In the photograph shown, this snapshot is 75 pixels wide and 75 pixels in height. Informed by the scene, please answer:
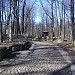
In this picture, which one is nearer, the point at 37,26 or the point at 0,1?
the point at 0,1

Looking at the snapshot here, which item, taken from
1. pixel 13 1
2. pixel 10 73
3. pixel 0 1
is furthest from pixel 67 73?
pixel 13 1

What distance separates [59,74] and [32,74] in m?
1.12

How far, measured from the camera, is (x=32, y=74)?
10570 mm

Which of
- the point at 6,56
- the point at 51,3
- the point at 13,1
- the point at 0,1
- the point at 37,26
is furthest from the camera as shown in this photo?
the point at 37,26

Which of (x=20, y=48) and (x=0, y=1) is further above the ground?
(x=0, y=1)

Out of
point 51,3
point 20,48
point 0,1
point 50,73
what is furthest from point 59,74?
point 51,3

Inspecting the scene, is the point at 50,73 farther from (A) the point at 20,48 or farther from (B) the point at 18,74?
(A) the point at 20,48

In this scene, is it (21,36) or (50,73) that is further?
(21,36)

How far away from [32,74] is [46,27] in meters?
104

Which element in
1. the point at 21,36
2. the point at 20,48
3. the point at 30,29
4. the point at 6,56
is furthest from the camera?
the point at 30,29

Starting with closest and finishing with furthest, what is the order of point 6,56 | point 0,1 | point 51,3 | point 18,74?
point 18,74, point 6,56, point 0,1, point 51,3

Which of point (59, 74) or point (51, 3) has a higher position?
Answer: point (51, 3)

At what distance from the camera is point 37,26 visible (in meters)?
128

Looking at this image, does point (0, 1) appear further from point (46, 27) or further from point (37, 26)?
point (37, 26)
